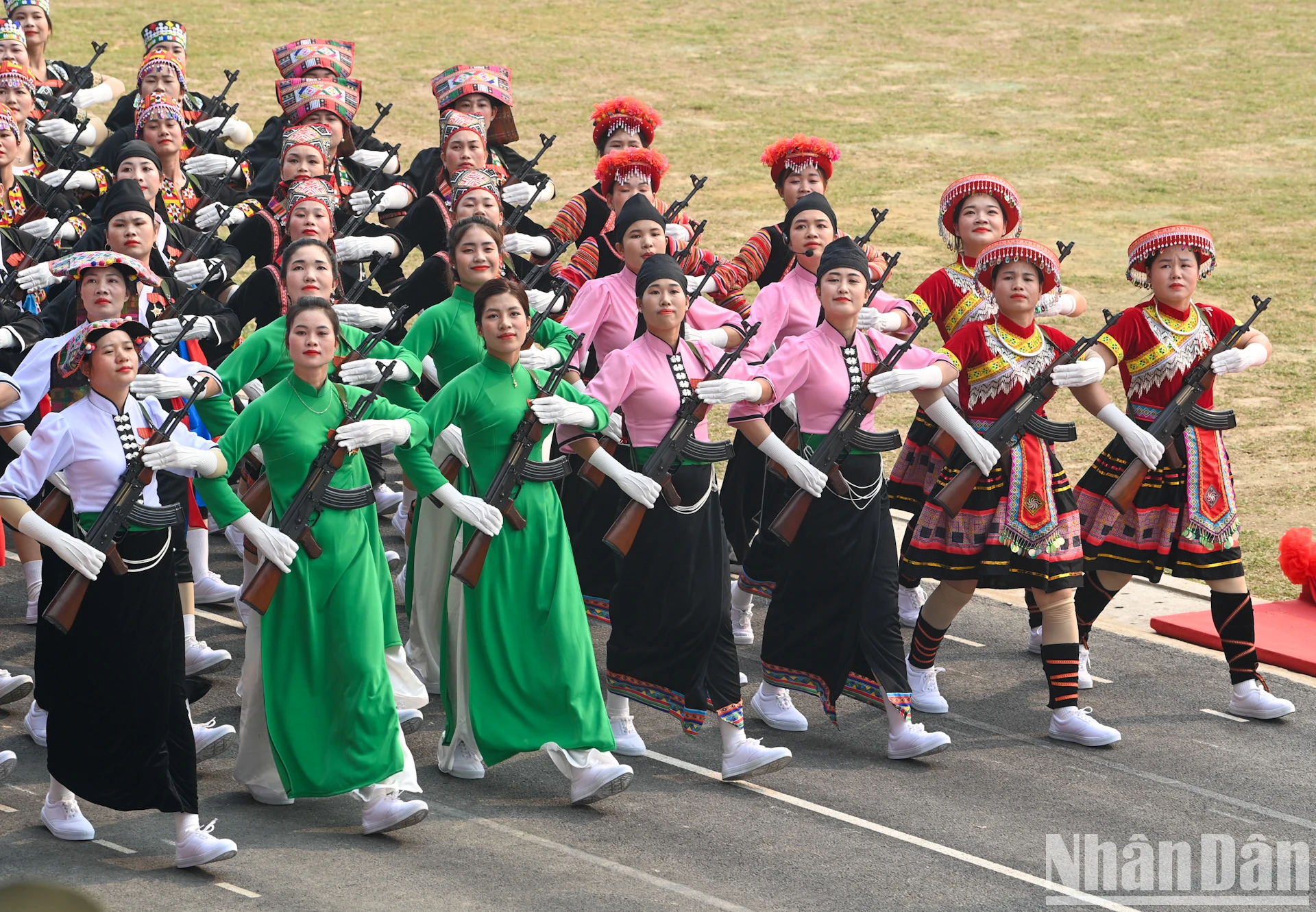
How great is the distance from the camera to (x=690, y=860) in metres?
6.90

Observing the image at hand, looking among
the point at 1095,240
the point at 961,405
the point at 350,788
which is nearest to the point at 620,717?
the point at 350,788

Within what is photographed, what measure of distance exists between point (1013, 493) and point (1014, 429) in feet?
0.89

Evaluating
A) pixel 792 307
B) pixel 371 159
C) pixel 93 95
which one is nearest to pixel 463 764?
pixel 792 307

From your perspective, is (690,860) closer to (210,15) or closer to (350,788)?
(350,788)

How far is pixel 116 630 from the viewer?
22.1 ft

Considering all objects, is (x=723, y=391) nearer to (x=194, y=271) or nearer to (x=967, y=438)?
(x=967, y=438)

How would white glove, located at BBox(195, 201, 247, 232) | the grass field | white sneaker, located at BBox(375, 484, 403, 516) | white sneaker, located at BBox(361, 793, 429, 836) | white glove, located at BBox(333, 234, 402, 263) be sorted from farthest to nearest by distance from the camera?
the grass field < white sneaker, located at BBox(375, 484, 403, 516) < white glove, located at BBox(195, 201, 247, 232) < white glove, located at BBox(333, 234, 402, 263) < white sneaker, located at BBox(361, 793, 429, 836)

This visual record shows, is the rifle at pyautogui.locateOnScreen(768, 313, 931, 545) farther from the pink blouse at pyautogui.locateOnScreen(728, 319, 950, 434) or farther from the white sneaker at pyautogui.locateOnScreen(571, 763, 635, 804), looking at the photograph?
the white sneaker at pyautogui.locateOnScreen(571, 763, 635, 804)

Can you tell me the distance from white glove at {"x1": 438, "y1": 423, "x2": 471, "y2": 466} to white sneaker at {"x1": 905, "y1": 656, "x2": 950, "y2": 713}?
86.6 inches

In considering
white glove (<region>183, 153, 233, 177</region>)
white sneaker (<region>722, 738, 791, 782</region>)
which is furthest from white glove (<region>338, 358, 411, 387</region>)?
white glove (<region>183, 153, 233, 177</region>)

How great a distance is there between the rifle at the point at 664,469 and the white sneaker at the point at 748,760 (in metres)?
0.90

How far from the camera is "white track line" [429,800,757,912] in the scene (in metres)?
6.58

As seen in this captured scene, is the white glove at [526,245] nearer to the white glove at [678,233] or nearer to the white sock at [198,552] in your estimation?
the white glove at [678,233]

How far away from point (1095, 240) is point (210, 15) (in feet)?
44.4
